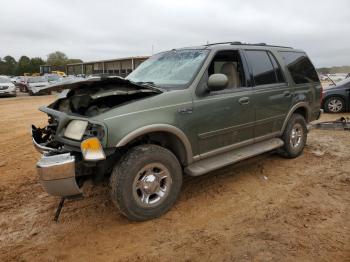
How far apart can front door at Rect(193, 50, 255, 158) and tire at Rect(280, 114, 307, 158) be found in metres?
1.13

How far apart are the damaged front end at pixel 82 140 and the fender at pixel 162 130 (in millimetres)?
171

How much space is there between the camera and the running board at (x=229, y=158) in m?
4.18

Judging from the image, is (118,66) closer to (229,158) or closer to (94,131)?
(229,158)

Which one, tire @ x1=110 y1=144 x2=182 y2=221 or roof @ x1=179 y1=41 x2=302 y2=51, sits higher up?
roof @ x1=179 y1=41 x2=302 y2=51

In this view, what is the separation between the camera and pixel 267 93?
204 inches

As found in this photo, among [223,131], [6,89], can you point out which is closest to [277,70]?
[223,131]

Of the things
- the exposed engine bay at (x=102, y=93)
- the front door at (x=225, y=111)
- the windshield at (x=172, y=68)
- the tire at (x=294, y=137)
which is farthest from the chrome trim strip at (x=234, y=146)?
the exposed engine bay at (x=102, y=93)

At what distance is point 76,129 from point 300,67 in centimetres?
436

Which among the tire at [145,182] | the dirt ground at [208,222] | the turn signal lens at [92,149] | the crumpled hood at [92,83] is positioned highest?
the crumpled hood at [92,83]

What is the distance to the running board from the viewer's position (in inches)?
165

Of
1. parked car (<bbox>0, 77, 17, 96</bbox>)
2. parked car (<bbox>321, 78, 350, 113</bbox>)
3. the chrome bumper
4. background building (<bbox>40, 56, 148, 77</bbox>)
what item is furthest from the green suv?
parked car (<bbox>0, 77, 17, 96</bbox>)

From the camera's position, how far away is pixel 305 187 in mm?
4699

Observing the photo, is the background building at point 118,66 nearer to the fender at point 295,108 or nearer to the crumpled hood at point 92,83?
the crumpled hood at point 92,83

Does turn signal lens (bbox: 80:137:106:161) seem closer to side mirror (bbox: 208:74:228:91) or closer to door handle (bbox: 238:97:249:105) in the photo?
side mirror (bbox: 208:74:228:91)
